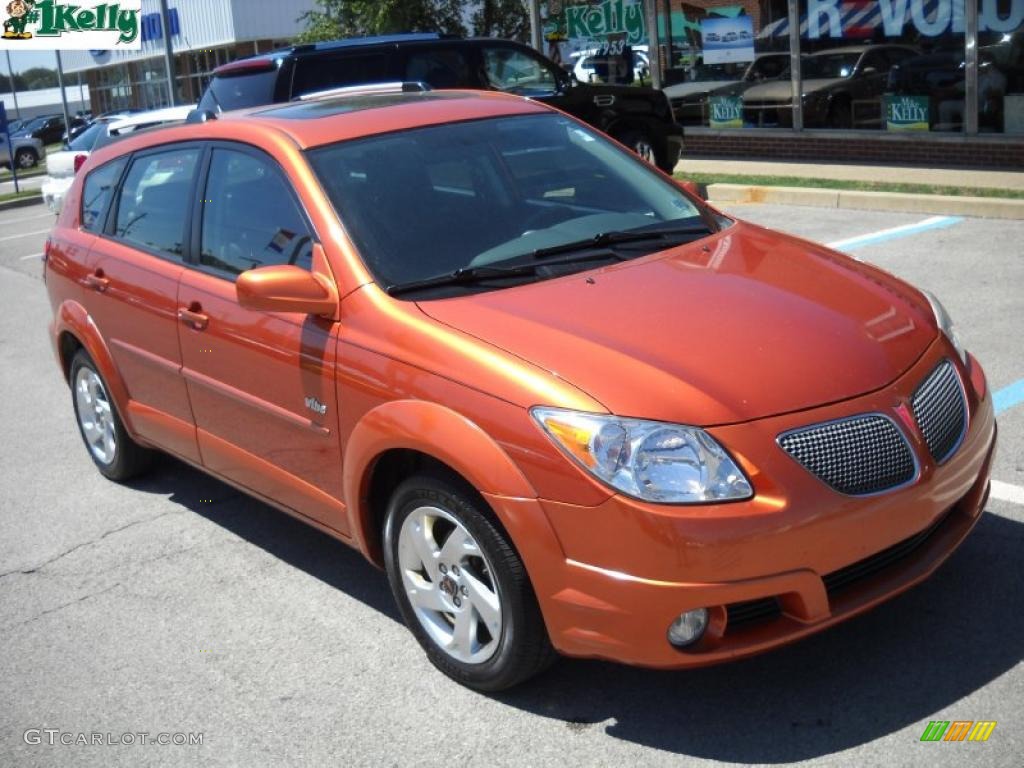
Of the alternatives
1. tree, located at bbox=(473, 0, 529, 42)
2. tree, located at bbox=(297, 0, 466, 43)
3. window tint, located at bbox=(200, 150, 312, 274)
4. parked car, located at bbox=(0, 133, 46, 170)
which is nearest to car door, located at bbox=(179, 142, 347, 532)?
window tint, located at bbox=(200, 150, 312, 274)

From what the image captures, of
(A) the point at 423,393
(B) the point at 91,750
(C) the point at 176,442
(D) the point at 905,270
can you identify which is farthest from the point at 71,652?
(D) the point at 905,270

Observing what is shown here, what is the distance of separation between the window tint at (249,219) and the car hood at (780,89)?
11621 mm

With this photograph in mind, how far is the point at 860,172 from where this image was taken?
13.8 meters

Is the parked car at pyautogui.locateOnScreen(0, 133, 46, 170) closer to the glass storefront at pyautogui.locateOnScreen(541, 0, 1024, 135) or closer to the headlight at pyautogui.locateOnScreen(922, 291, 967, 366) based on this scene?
the glass storefront at pyautogui.locateOnScreen(541, 0, 1024, 135)

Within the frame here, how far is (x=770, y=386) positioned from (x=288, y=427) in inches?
71.1

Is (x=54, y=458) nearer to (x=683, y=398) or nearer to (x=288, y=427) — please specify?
(x=288, y=427)

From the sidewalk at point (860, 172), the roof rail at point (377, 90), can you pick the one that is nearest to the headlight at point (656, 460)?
the roof rail at point (377, 90)

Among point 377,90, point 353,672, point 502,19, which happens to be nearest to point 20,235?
point 502,19

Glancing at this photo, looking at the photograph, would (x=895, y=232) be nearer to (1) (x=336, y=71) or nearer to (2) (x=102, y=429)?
(1) (x=336, y=71)

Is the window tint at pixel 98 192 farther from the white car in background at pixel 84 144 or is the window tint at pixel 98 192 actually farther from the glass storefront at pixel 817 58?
the glass storefront at pixel 817 58

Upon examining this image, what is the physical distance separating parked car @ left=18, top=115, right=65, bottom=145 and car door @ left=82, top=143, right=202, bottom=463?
44543 mm

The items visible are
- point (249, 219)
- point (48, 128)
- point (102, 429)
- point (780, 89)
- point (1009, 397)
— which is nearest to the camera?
point (249, 219)

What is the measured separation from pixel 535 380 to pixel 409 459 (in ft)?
2.20

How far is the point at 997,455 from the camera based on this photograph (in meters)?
5.17
